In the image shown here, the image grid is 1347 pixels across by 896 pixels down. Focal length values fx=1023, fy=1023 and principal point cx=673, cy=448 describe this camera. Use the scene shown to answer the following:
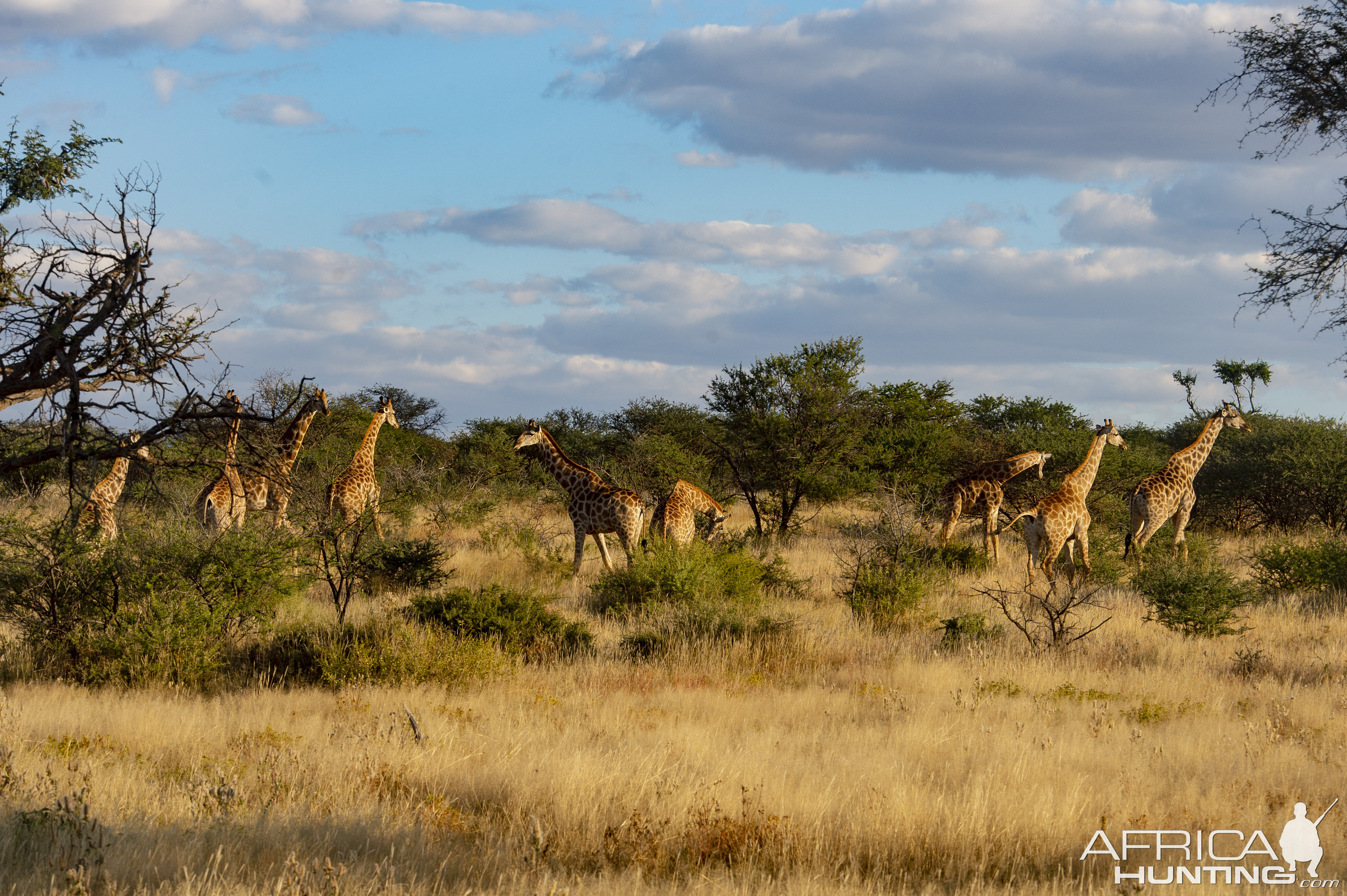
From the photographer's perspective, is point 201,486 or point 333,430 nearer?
point 201,486

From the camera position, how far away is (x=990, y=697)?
8.18 metres

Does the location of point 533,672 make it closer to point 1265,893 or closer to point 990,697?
point 990,697

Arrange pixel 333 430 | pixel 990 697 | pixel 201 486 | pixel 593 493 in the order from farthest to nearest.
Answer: pixel 333 430 < pixel 201 486 < pixel 593 493 < pixel 990 697

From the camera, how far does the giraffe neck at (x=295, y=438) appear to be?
6.97 m

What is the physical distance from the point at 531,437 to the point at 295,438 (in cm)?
492

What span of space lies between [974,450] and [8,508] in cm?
1896

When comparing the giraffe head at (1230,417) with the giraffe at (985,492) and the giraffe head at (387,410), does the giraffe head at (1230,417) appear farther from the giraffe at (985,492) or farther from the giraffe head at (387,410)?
the giraffe head at (387,410)

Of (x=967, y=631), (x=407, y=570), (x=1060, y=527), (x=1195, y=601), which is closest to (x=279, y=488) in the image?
(x=407, y=570)

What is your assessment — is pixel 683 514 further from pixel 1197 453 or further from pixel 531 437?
pixel 1197 453

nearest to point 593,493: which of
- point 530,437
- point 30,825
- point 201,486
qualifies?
point 530,437

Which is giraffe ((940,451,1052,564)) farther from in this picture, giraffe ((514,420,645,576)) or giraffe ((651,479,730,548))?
giraffe ((514,420,645,576))

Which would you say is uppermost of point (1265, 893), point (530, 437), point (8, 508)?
point (530, 437)

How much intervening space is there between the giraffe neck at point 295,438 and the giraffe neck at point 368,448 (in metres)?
0.89

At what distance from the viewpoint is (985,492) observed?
16797 millimetres
